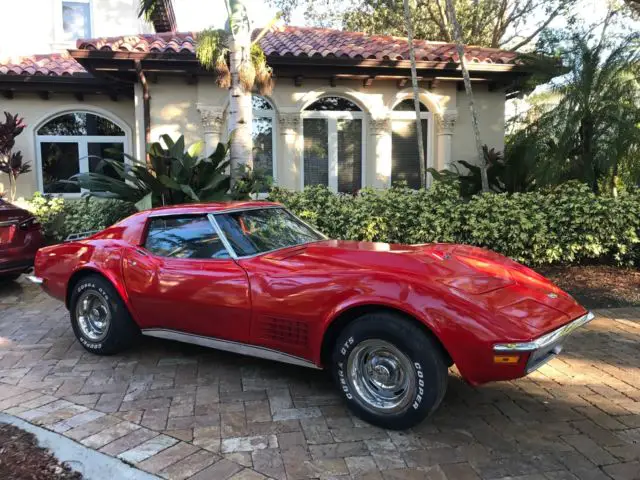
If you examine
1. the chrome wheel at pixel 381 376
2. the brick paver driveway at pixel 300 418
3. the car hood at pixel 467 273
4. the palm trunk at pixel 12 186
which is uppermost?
the palm trunk at pixel 12 186

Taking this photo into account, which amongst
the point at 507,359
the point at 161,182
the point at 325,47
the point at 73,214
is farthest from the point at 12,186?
the point at 507,359

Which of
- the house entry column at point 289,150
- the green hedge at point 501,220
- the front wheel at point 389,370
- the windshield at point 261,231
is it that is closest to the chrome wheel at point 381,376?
the front wheel at point 389,370

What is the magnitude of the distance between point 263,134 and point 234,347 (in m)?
7.96

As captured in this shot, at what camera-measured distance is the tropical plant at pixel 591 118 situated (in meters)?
7.46

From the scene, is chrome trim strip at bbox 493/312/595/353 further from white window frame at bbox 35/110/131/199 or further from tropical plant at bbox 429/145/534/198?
white window frame at bbox 35/110/131/199

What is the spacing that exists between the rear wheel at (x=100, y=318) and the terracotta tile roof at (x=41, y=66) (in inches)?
328

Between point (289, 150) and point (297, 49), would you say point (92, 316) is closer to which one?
point (289, 150)

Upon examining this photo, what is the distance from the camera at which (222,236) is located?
3838 mm

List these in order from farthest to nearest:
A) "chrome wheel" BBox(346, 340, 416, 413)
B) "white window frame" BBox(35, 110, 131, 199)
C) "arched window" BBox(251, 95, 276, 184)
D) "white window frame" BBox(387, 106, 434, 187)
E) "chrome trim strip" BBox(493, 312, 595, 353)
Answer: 1. "white window frame" BBox(35, 110, 131, 199)
2. "white window frame" BBox(387, 106, 434, 187)
3. "arched window" BBox(251, 95, 276, 184)
4. "chrome wheel" BBox(346, 340, 416, 413)
5. "chrome trim strip" BBox(493, 312, 595, 353)

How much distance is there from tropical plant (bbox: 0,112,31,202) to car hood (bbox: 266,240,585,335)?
9631mm

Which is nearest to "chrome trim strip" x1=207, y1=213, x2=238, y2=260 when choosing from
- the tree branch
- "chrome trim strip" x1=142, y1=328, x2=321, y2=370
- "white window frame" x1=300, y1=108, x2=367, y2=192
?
"chrome trim strip" x1=142, y1=328, x2=321, y2=370

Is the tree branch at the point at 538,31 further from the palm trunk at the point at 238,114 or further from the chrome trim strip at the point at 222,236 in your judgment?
the chrome trim strip at the point at 222,236

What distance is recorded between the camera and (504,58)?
35.5 ft

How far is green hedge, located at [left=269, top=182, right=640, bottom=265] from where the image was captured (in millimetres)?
6832
